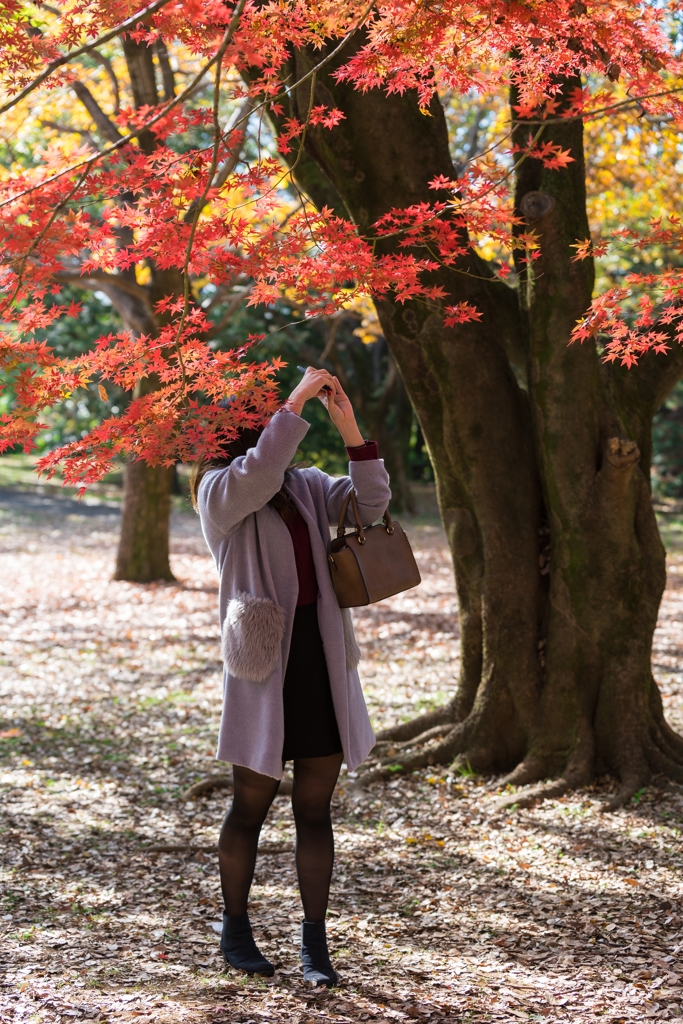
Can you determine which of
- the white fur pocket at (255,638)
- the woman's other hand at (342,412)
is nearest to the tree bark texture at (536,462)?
the woman's other hand at (342,412)

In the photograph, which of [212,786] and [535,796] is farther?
[212,786]

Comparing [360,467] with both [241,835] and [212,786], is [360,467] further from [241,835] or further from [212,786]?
[212,786]

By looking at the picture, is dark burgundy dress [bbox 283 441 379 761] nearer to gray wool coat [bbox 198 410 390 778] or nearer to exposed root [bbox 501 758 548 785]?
gray wool coat [bbox 198 410 390 778]

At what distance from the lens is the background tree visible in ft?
12.0

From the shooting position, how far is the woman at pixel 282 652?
276 centimetres

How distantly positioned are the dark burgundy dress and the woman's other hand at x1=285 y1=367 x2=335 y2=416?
493 mm

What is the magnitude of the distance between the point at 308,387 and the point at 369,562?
575 millimetres

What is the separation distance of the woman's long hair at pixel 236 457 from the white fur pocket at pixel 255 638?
0.31m

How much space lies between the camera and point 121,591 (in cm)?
1134

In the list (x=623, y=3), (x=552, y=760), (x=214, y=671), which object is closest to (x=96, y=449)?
(x=623, y=3)

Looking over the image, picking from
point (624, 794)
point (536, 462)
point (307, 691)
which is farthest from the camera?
point (536, 462)

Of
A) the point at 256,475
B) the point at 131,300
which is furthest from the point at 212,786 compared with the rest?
the point at 131,300

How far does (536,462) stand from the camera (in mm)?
4734

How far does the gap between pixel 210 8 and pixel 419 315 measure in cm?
178
